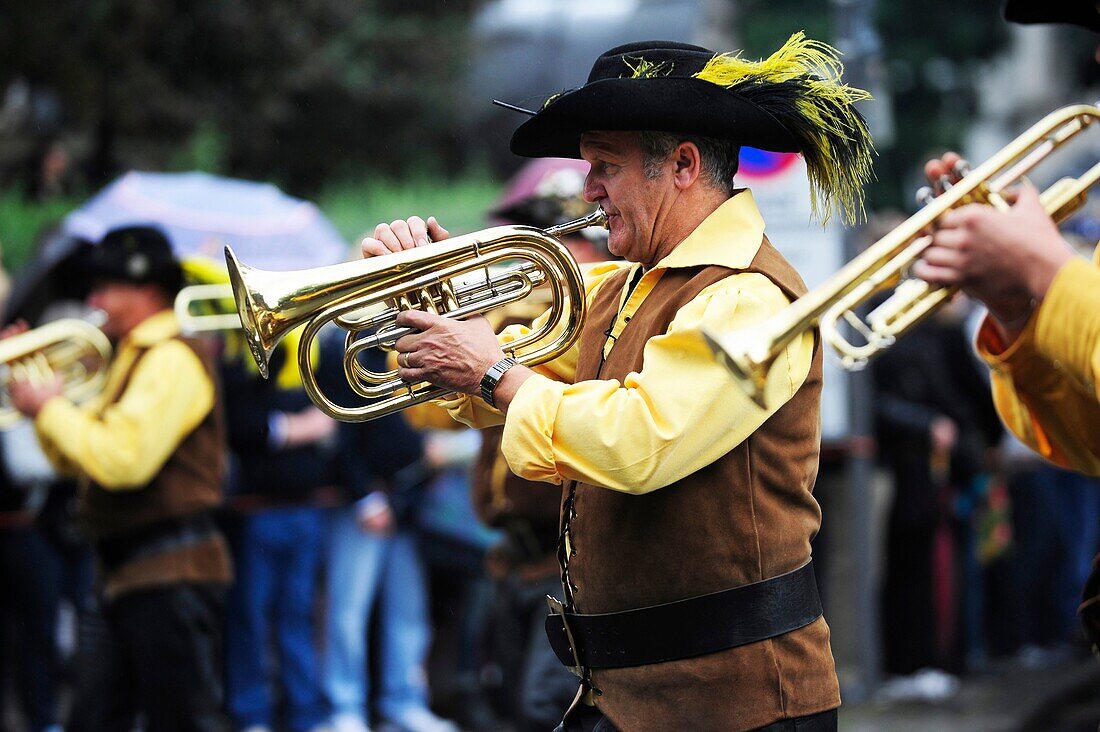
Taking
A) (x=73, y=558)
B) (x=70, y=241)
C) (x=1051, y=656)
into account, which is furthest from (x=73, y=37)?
(x=1051, y=656)

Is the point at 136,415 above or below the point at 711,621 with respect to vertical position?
above

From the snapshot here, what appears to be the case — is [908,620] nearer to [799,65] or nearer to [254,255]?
[254,255]

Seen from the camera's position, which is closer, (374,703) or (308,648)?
(308,648)

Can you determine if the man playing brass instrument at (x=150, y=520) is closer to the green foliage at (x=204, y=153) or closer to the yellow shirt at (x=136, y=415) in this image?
the yellow shirt at (x=136, y=415)

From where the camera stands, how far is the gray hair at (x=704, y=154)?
3.35 m

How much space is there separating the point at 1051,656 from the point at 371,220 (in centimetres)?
614

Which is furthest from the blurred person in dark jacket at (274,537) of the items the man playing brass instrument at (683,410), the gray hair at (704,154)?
the gray hair at (704,154)

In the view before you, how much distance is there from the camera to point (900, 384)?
8.28 m

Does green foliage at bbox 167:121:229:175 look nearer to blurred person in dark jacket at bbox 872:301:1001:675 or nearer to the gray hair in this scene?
blurred person in dark jacket at bbox 872:301:1001:675

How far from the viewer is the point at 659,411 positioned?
3.00 m

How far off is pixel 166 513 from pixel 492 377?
2.92 metres

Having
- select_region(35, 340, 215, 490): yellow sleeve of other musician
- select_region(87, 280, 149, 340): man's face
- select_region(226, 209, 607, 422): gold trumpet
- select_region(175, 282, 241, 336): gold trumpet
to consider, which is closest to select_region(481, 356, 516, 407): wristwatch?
select_region(226, 209, 607, 422): gold trumpet

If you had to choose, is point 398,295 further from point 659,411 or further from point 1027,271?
point 1027,271

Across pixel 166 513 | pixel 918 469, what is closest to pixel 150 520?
pixel 166 513
